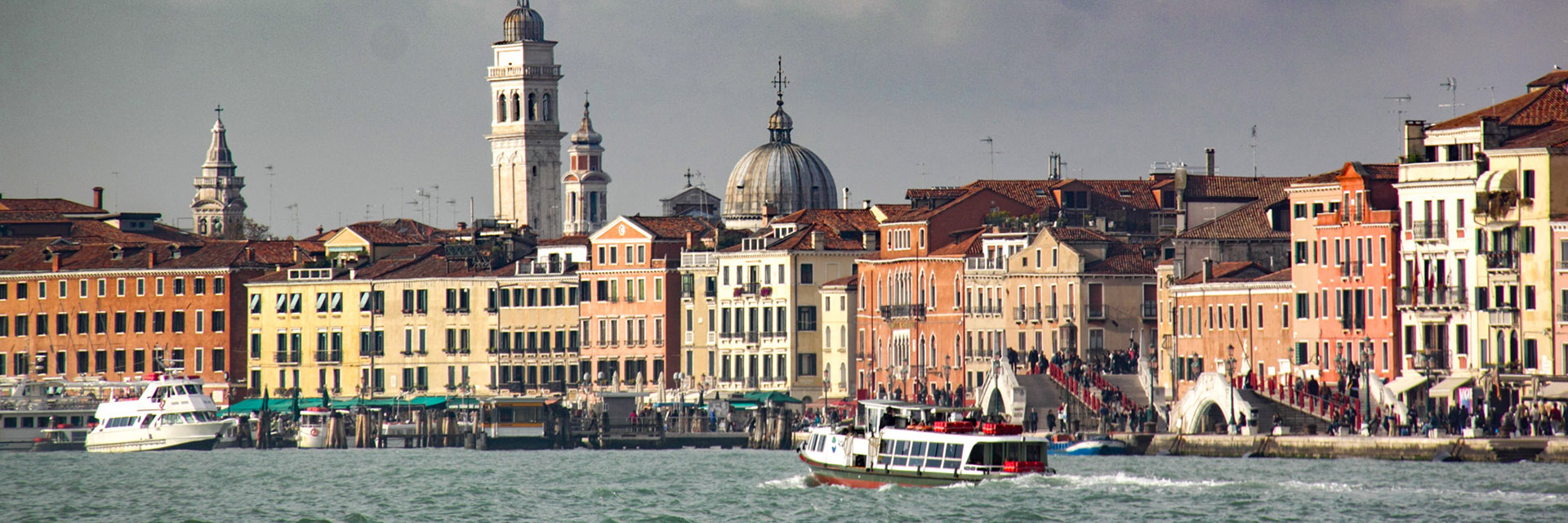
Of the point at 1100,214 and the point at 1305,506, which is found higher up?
the point at 1100,214

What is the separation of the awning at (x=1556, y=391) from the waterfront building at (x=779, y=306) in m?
34.8

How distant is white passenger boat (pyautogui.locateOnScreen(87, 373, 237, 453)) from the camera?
3605 inches

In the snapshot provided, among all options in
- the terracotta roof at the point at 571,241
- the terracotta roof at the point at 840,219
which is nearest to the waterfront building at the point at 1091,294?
the terracotta roof at the point at 840,219

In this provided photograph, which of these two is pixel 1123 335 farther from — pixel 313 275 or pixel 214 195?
pixel 214 195

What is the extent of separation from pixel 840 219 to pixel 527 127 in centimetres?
3771

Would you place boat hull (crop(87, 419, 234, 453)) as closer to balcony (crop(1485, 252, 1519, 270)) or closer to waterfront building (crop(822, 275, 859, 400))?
waterfront building (crop(822, 275, 859, 400))

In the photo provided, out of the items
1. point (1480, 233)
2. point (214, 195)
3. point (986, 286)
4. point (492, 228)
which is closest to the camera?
point (1480, 233)

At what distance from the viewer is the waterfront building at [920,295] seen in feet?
291

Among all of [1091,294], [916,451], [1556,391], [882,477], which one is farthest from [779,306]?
[916,451]

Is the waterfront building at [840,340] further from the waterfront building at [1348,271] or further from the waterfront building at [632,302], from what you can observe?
the waterfront building at [1348,271]

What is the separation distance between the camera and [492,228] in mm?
109000

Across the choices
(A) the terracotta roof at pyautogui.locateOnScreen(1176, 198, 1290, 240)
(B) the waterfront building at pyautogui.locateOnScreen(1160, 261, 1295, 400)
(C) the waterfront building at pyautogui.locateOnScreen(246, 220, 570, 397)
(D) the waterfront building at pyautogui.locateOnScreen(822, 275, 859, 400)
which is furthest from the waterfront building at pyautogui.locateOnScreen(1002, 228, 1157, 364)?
(C) the waterfront building at pyautogui.locateOnScreen(246, 220, 570, 397)

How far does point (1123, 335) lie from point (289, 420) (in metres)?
29.2

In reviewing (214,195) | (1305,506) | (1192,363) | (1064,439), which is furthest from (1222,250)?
(214,195)
